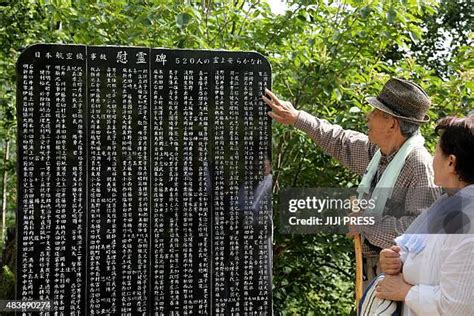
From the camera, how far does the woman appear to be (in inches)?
88.3

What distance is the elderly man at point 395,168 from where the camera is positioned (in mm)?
Result: 3188

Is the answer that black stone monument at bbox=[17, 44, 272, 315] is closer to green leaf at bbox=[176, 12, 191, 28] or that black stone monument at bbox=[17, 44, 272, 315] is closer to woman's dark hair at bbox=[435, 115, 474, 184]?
green leaf at bbox=[176, 12, 191, 28]

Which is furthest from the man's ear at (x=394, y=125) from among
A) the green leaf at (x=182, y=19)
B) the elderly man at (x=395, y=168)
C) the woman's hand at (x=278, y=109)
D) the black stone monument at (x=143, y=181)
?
the green leaf at (x=182, y=19)

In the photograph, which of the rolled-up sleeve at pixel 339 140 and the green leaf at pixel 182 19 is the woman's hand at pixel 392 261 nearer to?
the rolled-up sleeve at pixel 339 140

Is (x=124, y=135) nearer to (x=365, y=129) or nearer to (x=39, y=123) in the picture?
(x=39, y=123)

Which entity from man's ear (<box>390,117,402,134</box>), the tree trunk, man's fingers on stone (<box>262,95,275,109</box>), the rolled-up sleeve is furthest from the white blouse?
the tree trunk

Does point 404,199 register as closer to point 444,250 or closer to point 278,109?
point 278,109

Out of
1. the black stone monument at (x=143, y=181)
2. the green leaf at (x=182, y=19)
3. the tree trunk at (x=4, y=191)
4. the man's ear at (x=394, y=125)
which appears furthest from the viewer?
the tree trunk at (x=4, y=191)

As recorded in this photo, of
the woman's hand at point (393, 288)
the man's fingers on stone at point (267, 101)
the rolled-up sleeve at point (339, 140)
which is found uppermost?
the man's fingers on stone at point (267, 101)

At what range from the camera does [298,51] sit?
4246 millimetres

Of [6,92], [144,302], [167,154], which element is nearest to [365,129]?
[167,154]

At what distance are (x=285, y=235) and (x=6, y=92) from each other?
2.08m

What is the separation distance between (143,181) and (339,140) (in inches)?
41.4

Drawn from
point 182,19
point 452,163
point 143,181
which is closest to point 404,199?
point 452,163
